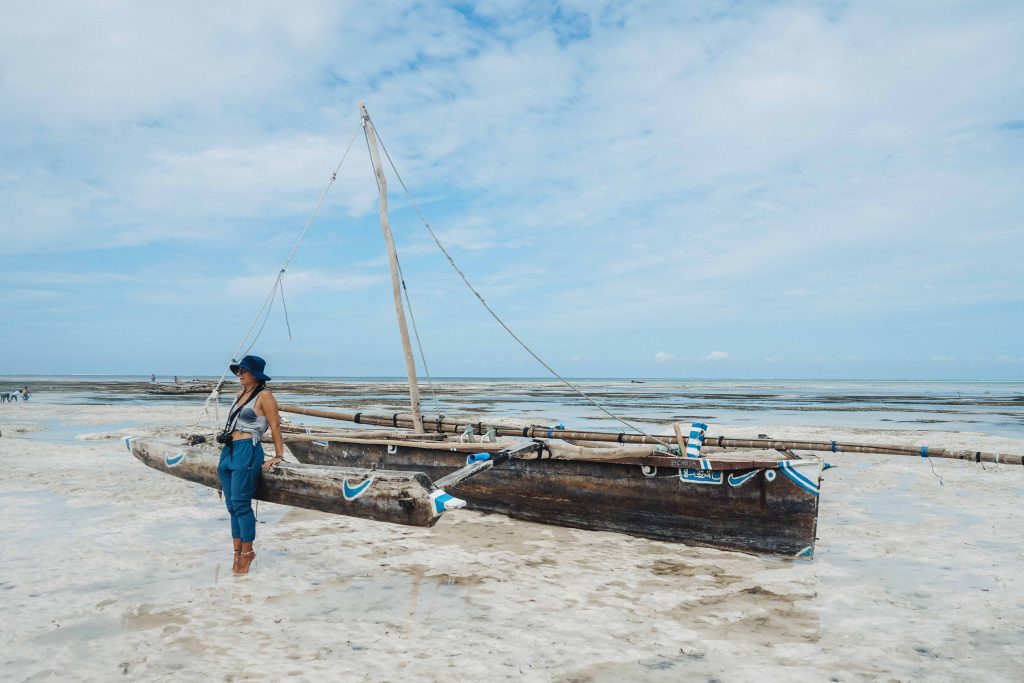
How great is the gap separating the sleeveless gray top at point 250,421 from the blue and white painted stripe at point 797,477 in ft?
19.2

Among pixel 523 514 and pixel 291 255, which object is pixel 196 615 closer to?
pixel 523 514

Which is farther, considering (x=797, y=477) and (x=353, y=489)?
(x=797, y=477)

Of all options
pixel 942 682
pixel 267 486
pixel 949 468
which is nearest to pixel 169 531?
pixel 267 486

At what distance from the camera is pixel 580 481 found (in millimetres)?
8227

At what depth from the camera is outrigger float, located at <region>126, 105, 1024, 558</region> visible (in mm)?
6621

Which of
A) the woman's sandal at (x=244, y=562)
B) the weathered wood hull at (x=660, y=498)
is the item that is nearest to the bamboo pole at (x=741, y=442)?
the weathered wood hull at (x=660, y=498)

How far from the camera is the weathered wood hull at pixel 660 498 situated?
7047mm

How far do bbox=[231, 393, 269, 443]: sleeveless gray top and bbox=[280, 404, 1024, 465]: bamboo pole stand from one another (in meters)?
3.91

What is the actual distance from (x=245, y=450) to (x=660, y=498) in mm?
5014

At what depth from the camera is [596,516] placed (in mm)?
8156

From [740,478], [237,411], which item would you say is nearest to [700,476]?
[740,478]

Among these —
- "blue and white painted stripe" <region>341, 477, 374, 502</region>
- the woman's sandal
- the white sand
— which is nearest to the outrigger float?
"blue and white painted stripe" <region>341, 477, 374, 502</region>

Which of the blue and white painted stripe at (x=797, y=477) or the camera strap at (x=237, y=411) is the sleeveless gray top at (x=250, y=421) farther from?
the blue and white painted stripe at (x=797, y=477)

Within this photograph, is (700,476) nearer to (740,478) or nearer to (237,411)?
(740,478)
